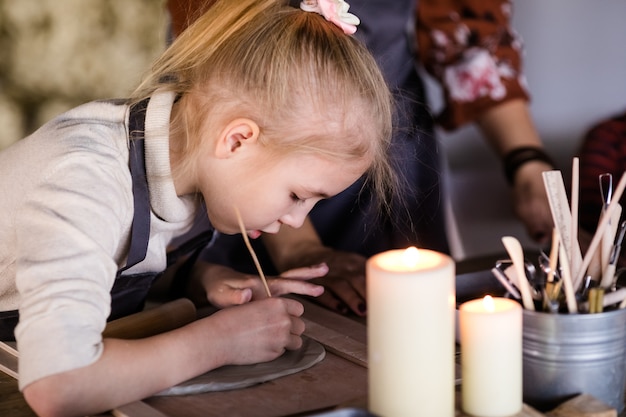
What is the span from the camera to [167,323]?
3.51ft

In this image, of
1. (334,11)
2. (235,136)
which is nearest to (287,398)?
(235,136)

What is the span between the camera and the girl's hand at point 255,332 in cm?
94

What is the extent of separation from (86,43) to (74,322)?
3.58ft

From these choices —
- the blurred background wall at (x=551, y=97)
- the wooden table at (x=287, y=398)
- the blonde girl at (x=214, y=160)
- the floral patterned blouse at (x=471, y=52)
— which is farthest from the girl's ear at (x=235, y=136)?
the blurred background wall at (x=551, y=97)

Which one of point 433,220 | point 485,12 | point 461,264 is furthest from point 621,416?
point 485,12

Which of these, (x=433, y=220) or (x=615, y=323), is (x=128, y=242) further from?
(x=433, y=220)

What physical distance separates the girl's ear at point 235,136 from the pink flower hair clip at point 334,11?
0.16m

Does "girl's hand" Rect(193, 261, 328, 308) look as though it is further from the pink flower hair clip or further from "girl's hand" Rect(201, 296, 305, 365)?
the pink flower hair clip

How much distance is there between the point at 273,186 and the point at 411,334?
379 millimetres

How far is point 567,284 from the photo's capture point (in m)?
0.79

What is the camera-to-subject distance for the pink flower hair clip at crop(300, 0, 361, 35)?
1062 millimetres

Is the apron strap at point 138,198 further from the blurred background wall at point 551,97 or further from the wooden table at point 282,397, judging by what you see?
the blurred background wall at point 551,97

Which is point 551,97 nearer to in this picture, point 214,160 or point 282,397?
point 214,160

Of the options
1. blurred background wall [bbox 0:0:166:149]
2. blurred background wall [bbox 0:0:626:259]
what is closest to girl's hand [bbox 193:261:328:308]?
blurred background wall [bbox 0:0:166:149]
